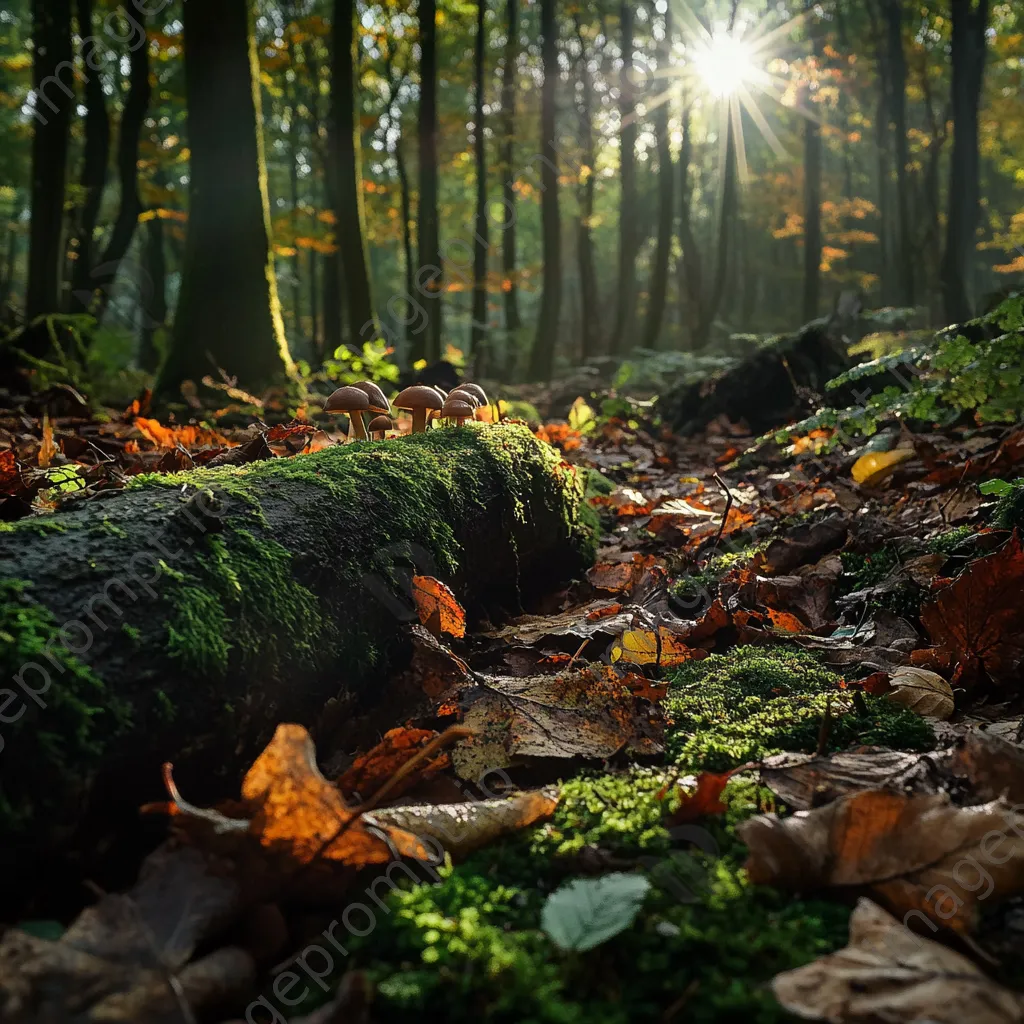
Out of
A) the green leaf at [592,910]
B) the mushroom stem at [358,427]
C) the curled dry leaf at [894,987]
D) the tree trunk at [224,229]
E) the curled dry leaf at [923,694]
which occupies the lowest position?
the curled dry leaf at [894,987]

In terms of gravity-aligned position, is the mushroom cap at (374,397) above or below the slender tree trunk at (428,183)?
below

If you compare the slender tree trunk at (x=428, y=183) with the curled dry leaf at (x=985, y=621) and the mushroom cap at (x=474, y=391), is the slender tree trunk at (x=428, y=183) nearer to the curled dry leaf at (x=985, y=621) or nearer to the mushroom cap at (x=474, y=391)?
the mushroom cap at (x=474, y=391)

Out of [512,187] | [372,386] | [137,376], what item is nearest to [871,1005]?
[372,386]

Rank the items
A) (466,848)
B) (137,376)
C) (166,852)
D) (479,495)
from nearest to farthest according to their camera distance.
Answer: (166,852)
(466,848)
(479,495)
(137,376)

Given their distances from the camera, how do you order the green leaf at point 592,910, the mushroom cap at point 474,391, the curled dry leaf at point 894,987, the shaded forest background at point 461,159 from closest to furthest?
1. the curled dry leaf at point 894,987
2. the green leaf at point 592,910
3. the mushroom cap at point 474,391
4. the shaded forest background at point 461,159

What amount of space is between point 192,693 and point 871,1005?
4.30 feet

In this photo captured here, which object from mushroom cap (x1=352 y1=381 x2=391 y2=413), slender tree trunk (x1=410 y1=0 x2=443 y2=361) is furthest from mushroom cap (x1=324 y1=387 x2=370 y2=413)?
slender tree trunk (x1=410 y1=0 x2=443 y2=361)

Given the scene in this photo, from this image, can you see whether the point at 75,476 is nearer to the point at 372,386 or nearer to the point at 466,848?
the point at 372,386

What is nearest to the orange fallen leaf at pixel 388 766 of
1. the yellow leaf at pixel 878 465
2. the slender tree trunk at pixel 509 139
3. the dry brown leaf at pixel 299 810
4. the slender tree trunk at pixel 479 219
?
the dry brown leaf at pixel 299 810

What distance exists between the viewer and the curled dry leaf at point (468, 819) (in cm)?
148

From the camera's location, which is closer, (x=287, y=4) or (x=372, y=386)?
(x=372, y=386)

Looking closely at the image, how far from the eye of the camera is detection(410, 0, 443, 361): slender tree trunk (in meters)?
14.4

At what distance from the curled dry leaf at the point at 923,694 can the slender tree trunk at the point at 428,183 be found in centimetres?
1230

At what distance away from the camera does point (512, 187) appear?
2405 centimetres
